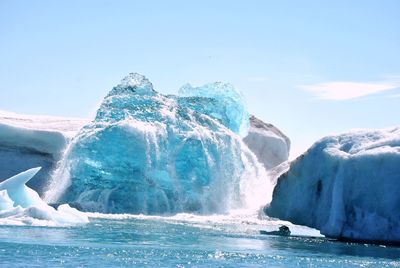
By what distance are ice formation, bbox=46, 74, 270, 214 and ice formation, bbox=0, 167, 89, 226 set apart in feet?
29.5

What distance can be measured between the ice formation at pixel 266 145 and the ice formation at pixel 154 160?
461 inches

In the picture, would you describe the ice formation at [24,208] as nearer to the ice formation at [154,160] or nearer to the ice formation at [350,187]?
the ice formation at [350,187]

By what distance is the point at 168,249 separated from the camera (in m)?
19.7

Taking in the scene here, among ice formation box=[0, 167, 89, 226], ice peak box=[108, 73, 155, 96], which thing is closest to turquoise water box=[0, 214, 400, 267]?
ice formation box=[0, 167, 89, 226]

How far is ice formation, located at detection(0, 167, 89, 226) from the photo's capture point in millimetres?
25312

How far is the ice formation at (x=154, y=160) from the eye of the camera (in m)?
37.8

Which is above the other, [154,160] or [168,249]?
[154,160]

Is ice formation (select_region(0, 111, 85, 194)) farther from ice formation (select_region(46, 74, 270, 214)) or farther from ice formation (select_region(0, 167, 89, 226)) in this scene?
ice formation (select_region(0, 167, 89, 226))

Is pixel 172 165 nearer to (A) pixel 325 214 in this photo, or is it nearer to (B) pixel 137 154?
(B) pixel 137 154

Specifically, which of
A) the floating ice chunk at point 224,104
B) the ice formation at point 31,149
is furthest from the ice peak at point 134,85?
the ice formation at point 31,149

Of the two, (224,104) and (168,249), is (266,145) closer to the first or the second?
(224,104)

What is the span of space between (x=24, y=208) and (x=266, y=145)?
111 ft

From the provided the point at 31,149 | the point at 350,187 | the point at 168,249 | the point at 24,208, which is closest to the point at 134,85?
the point at 31,149

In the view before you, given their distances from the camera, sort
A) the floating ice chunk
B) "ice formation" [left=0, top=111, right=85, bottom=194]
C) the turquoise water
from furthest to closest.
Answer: the floating ice chunk < "ice formation" [left=0, top=111, right=85, bottom=194] < the turquoise water
